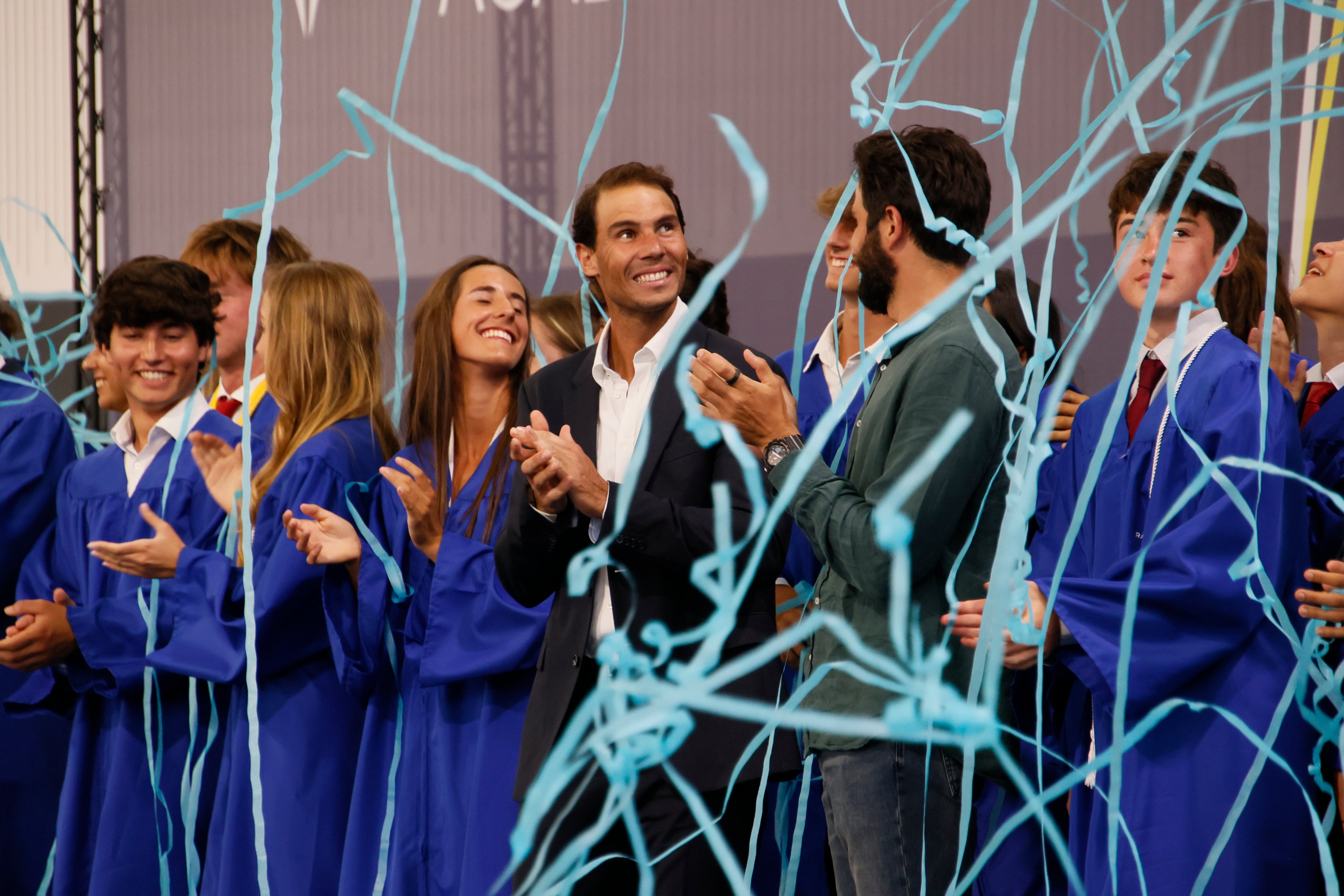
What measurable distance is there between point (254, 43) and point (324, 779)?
288 centimetres

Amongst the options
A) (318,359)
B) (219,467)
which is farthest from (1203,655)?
(219,467)

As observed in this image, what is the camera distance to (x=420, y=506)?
6.46 feet

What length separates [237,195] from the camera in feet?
13.7

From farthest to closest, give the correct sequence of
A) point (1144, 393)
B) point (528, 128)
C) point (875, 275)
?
point (528, 128), point (1144, 393), point (875, 275)

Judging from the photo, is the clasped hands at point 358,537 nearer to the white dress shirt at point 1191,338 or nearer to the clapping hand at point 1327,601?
the white dress shirt at point 1191,338

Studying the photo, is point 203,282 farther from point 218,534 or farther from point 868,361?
point 868,361

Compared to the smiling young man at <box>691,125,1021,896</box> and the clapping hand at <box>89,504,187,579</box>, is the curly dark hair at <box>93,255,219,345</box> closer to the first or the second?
the clapping hand at <box>89,504,187,579</box>

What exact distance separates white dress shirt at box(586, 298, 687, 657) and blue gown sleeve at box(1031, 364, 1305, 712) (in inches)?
21.5

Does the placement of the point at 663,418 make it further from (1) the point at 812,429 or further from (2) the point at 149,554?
(2) the point at 149,554

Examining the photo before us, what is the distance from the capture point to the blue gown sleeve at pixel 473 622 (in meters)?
1.90

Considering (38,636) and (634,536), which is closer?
(634,536)

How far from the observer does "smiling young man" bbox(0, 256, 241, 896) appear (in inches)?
87.4

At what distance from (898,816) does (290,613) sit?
1105mm

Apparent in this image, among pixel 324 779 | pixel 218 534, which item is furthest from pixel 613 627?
pixel 218 534
